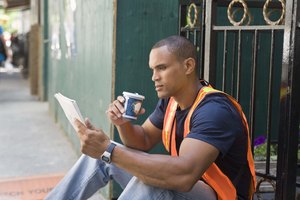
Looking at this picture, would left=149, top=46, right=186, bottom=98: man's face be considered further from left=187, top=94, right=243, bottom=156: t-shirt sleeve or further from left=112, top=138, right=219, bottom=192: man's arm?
left=112, top=138, right=219, bottom=192: man's arm

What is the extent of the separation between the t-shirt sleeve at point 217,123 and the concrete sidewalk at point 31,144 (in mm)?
2676

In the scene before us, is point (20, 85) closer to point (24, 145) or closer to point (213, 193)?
point (24, 145)

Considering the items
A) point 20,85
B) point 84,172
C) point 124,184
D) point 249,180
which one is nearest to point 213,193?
point 249,180

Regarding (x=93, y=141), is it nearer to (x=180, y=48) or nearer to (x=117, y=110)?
(x=117, y=110)

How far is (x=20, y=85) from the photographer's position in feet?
46.9

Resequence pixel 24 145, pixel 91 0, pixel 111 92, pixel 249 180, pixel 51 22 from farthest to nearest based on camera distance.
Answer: pixel 51 22
pixel 24 145
pixel 91 0
pixel 111 92
pixel 249 180

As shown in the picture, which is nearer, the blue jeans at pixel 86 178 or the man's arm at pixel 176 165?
the man's arm at pixel 176 165

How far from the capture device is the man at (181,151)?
2.37 meters

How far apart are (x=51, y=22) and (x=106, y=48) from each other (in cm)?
445

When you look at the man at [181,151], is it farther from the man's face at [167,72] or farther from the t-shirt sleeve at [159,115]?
the t-shirt sleeve at [159,115]

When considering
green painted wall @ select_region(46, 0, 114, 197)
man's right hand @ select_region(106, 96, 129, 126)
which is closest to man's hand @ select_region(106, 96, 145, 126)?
man's right hand @ select_region(106, 96, 129, 126)

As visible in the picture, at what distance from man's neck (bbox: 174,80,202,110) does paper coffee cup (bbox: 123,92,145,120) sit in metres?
0.22

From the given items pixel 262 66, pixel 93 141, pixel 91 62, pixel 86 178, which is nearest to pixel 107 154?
pixel 93 141

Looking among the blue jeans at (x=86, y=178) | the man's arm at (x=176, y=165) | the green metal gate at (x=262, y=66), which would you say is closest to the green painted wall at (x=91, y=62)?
the green metal gate at (x=262, y=66)
